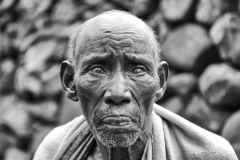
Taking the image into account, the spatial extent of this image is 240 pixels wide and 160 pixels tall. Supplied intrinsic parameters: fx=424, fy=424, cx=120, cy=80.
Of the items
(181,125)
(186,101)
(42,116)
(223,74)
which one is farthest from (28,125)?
(181,125)

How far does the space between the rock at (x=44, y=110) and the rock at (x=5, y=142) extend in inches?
19.7

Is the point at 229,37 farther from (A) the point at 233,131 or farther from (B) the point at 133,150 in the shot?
(B) the point at 133,150

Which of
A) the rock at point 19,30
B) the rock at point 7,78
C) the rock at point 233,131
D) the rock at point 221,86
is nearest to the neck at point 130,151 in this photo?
the rock at point 233,131

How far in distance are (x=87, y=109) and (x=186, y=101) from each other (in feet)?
7.25

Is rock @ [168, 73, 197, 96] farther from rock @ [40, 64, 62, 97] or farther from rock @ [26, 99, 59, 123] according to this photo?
rock @ [26, 99, 59, 123]

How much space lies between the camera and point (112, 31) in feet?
5.16

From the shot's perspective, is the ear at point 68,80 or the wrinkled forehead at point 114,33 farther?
the ear at point 68,80

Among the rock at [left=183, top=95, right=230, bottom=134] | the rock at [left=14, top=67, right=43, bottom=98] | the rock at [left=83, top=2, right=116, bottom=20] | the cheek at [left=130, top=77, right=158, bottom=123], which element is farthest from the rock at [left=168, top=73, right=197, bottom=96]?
the cheek at [left=130, top=77, right=158, bottom=123]

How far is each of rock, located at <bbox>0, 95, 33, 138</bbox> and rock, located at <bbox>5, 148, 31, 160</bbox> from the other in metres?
0.19

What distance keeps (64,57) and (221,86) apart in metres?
2.01

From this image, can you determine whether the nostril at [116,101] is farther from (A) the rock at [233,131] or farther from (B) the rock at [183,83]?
(B) the rock at [183,83]

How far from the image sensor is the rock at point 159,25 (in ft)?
12.9

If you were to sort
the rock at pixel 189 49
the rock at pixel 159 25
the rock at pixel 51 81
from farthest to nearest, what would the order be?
the rock at pixel 51 81
the rock at pixel 159 25
the rock at pixel 189 49

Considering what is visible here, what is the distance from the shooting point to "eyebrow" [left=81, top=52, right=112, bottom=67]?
1536 mm
